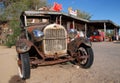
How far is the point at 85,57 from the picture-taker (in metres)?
8.45

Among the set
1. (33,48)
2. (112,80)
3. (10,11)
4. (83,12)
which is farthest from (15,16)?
(83,12)

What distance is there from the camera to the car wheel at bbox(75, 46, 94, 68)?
8.46 meters

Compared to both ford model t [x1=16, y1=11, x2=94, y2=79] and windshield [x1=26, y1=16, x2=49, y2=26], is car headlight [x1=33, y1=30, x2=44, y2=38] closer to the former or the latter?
ford model t [x1=16, y1=11, x2=94, y2=79]

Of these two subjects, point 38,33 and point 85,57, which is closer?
point 38,33

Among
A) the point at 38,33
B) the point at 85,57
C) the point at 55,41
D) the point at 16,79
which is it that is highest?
the point at 38,33

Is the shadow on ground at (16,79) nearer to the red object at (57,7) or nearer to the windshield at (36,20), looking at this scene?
the windshield at (36,20)

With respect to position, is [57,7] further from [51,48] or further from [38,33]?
[38,33]

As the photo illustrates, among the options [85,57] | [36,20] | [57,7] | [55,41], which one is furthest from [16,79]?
[57,7]

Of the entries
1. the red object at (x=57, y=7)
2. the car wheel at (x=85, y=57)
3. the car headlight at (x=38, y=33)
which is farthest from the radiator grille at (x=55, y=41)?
the red object at (x=57, y=7)

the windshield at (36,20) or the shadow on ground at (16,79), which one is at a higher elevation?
the windshield at (36,20)

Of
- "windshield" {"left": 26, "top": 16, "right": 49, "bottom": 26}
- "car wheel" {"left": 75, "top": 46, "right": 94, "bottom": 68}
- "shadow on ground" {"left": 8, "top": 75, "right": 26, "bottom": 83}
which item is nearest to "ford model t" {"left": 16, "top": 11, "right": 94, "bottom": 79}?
"car wheel" {"left": 75, "top": 46, "right": 94, "bottom": 68}

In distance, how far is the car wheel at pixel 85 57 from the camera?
333 inches

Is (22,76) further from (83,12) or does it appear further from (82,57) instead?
(83,12)

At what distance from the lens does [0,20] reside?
99.4 ft
